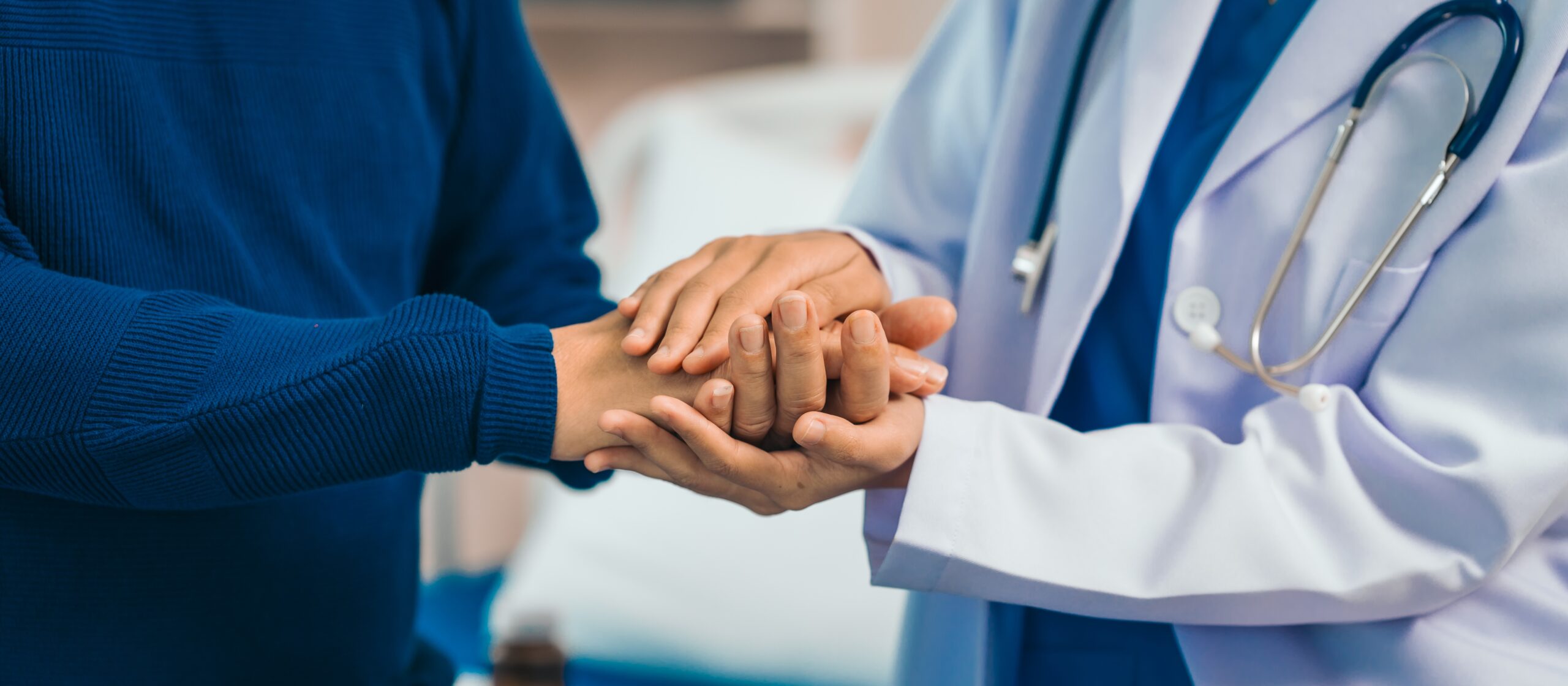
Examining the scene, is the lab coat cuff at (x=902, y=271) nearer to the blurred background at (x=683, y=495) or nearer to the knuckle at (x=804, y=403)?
the knuckle at (x=804, y=403)

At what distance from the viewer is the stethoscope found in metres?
0.66

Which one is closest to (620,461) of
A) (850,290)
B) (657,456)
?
(657,456)

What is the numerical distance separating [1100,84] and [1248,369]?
26 centimetres

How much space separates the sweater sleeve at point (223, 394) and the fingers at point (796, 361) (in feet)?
0.52

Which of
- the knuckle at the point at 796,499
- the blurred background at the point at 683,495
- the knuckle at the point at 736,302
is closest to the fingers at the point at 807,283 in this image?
the knuckle at the point at 736,302

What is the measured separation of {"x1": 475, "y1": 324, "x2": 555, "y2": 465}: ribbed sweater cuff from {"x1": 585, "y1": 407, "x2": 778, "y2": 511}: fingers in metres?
0.04

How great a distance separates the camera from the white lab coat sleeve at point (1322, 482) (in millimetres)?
632

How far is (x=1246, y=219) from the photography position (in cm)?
76

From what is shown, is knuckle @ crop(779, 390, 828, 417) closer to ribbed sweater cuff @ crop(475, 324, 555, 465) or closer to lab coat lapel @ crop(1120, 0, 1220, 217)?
ribbed sweater cuff @ crop(475, 324, 555, 465)

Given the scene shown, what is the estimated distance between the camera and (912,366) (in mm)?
739

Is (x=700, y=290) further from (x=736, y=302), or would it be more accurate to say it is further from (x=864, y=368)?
(x=864, y=368)

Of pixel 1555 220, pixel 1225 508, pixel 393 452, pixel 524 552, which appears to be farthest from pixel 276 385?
pixel 524 552

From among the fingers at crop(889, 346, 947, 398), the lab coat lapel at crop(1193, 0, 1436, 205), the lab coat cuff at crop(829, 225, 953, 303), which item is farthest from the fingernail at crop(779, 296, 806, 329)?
the lab coat lapel at crop(1193, 0, 1436, 205)

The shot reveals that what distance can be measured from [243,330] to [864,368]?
1.20 ft
